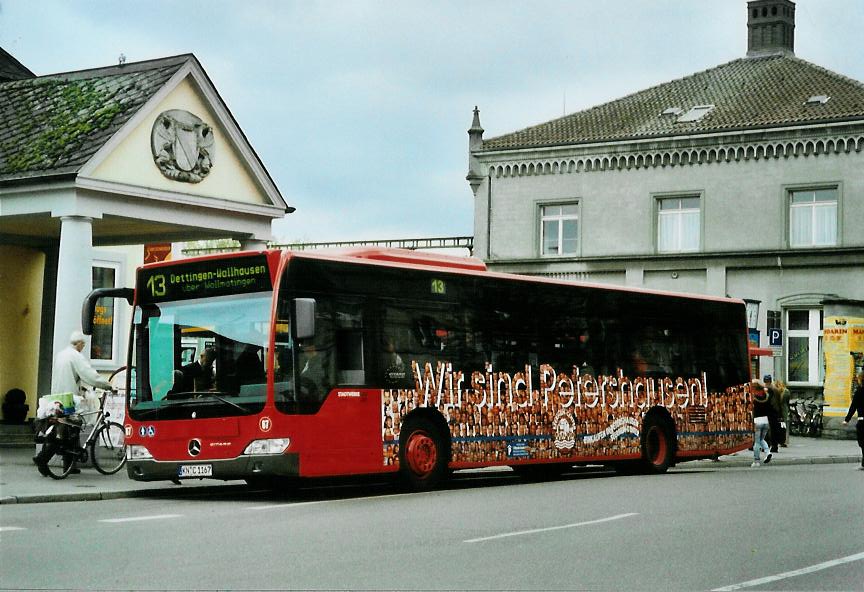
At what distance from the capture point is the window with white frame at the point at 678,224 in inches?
1909

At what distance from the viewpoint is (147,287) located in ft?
57.5

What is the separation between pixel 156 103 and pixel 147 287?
7.06 meters

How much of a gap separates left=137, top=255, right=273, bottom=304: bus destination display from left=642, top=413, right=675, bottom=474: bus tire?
8.74m

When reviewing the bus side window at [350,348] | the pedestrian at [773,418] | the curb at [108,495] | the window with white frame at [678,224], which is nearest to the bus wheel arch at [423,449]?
the bus side window at [350,348]

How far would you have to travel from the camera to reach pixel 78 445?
62.3ft

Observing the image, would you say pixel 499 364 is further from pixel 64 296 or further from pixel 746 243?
pixel 746 243

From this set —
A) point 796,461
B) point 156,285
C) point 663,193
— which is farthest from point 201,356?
point 663,193

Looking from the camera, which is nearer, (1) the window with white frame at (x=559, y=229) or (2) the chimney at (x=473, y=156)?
(1) the window with white frame at (x=559, y=229)

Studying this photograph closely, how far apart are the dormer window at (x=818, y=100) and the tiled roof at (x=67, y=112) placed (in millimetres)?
28728

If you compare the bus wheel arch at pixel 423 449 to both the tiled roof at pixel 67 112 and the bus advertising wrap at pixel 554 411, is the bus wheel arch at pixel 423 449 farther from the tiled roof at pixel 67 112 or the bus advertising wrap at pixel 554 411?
the tiled roof at pixel 67 112

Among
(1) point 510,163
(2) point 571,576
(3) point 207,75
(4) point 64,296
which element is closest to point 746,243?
(1) point 510,163

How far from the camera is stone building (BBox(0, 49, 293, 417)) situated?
72.8 ft

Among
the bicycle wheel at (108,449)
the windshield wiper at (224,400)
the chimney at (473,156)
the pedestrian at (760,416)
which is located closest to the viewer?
the windshield wiper at (224,400)

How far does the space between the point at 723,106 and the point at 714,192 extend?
3766 millimetres
